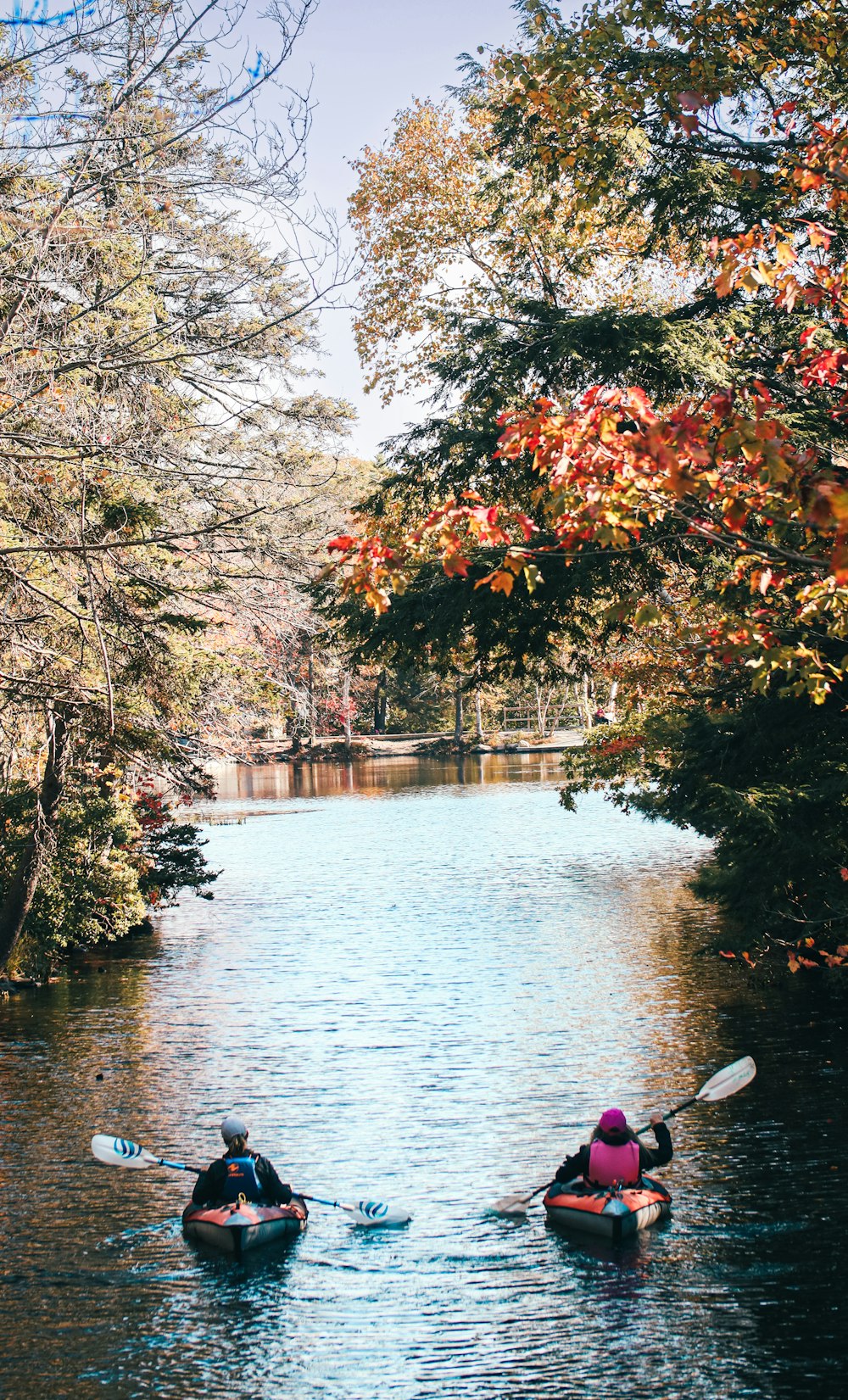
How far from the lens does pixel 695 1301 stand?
28.7 feet

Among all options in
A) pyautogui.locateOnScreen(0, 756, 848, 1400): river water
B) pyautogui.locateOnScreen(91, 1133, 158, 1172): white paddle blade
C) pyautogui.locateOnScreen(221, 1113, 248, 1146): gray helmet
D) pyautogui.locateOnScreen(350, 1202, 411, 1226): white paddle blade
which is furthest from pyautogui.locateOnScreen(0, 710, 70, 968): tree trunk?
pyautogui.locateOnScreen(350, 1202, 411, 1226): white paddle blade

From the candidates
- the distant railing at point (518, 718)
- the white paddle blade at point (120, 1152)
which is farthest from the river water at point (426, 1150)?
the distant railing at point (518, 718)

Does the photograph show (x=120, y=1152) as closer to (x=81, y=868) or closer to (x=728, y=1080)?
(x=728, y=1080)

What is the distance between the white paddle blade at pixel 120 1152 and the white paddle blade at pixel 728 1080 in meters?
4.96

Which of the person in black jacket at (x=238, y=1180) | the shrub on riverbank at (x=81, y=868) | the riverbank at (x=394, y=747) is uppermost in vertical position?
the riverbank at (x=394, y=747)

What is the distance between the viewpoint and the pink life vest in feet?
33.1

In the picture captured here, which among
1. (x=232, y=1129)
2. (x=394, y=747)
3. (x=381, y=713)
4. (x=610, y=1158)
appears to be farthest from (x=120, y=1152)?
(x=381, y=713)

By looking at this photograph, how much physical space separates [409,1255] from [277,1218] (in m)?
1.13

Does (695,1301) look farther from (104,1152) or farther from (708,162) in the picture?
(708,162)

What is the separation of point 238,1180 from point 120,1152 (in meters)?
1.41

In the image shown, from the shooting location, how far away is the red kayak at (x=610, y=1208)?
977 cm

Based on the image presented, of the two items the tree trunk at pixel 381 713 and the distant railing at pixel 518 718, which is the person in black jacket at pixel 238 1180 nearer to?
the distant railing at pixel 518 718

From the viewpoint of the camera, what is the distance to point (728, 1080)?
1127 centimetres

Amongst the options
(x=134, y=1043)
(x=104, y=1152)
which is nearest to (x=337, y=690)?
(x=134, y=1043)
